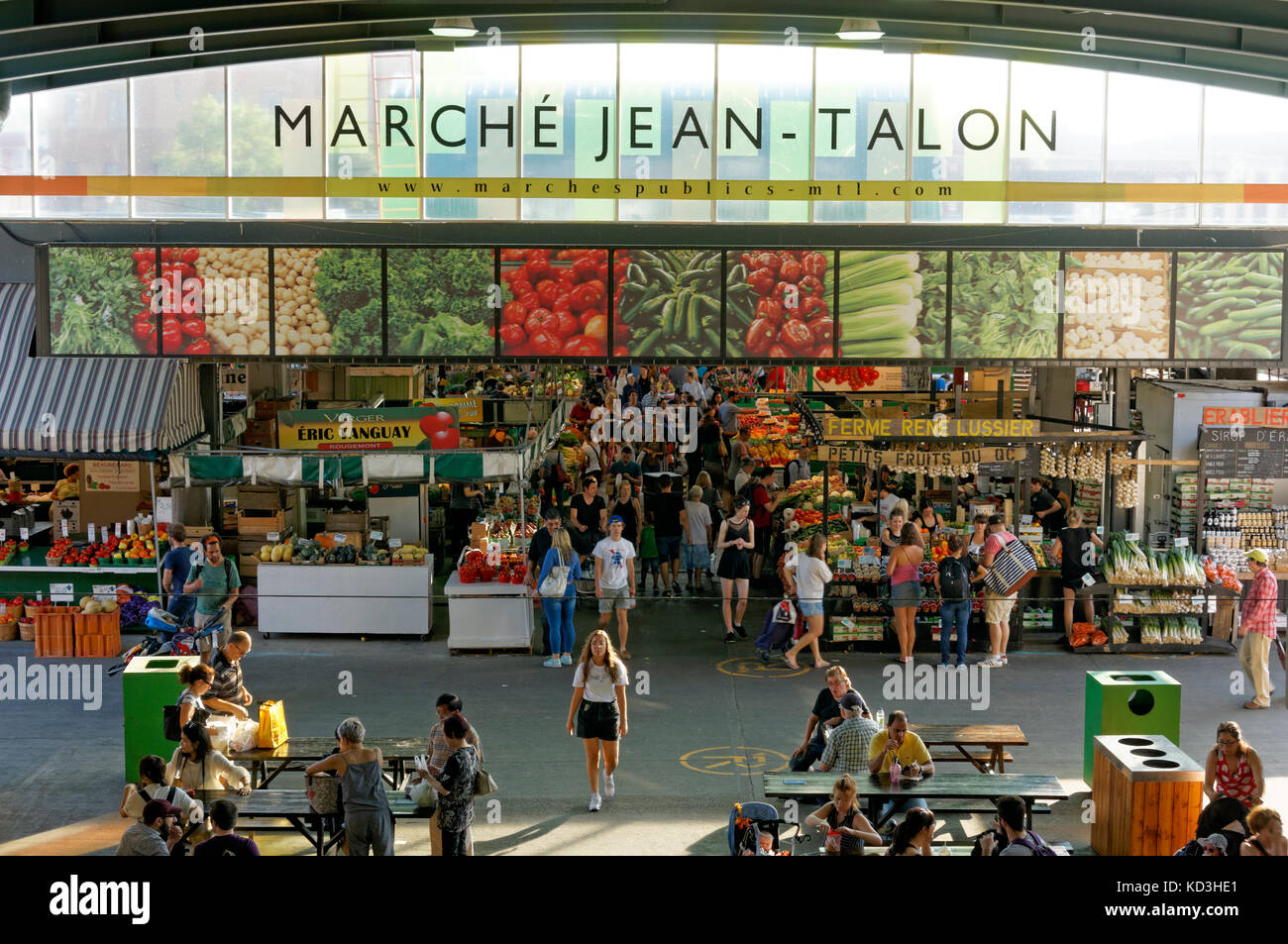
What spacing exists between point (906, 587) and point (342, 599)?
246 inches

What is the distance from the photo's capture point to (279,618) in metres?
16.4

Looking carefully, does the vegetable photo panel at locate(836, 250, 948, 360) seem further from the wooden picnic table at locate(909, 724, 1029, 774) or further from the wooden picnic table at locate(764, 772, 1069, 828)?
the wooden picnic table at locate(764, 772, 1069, 828)

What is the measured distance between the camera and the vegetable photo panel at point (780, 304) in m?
16.4


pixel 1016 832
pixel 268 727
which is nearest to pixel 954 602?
pixel 1016 832

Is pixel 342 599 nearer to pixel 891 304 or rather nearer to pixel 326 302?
pixel 326 302

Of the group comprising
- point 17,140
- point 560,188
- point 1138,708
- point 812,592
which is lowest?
point 1138,708

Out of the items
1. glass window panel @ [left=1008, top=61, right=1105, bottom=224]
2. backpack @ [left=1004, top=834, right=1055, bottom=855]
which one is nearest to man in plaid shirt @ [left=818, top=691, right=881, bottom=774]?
backpack @ [left=1004, top=834, right=1055, bottom=855]

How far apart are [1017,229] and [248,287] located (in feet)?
29.0

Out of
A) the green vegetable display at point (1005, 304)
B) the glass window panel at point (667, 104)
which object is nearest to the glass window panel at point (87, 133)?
the glass window panel at point (667, 104)

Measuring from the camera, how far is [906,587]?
15492 millimetres

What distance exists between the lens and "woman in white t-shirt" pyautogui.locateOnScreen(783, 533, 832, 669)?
15242 mm

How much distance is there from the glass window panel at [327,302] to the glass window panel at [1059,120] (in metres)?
7.48

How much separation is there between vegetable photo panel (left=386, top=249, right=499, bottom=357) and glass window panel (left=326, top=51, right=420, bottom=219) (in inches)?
44.2
